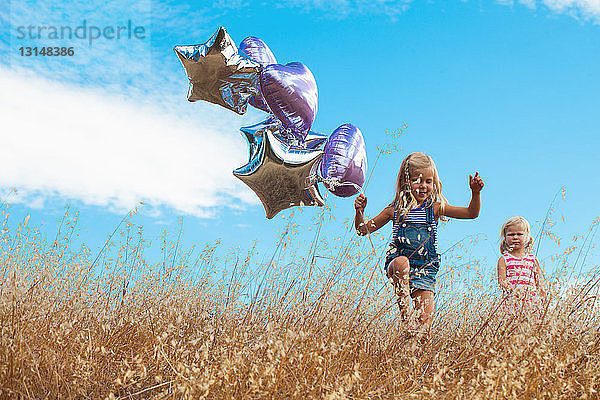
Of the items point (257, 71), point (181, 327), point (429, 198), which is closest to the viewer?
point (181, 327)

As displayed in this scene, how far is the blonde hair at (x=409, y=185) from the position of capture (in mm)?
3387

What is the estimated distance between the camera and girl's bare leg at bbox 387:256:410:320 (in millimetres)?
2939

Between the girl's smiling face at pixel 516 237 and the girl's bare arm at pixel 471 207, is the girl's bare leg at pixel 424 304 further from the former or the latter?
the girl's smiling face at pixel 516 237

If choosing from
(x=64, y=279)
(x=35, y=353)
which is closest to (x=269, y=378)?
(x=35, y=353)

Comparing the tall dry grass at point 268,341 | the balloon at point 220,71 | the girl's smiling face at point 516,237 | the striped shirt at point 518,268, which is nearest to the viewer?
the tall dry grass at point 268,341

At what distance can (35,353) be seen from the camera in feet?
7.81

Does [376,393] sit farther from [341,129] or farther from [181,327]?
[341,129]

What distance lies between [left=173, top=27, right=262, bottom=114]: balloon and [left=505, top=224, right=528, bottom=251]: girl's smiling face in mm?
2262

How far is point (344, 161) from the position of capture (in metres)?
3.72

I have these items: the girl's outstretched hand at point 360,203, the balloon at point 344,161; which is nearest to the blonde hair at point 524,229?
the balloon at point 344,161

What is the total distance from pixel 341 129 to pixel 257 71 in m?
0.73

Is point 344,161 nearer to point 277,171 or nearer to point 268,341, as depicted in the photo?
point 277,171

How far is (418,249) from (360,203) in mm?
457

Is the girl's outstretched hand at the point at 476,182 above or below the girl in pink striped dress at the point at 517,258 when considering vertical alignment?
above
